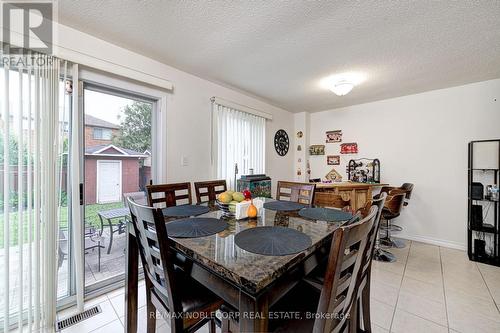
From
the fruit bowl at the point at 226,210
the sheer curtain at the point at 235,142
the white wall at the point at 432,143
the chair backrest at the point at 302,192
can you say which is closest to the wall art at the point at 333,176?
the white wall at the point at 432,143

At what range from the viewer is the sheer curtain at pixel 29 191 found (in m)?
1.47

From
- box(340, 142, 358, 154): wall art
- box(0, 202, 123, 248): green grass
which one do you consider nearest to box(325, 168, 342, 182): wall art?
box(340, 142, 358, 154): wall art

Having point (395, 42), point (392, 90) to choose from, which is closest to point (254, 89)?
point (395, 42)

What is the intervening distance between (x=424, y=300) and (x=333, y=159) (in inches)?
108

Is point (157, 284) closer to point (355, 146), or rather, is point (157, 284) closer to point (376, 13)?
point (376, 13)

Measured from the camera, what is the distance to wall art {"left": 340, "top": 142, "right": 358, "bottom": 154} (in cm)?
397

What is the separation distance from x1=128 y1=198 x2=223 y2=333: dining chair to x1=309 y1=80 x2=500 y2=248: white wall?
12.2 feet

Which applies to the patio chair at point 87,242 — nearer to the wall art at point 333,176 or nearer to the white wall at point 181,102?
the white wall at point 181,102

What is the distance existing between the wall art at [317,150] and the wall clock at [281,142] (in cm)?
56

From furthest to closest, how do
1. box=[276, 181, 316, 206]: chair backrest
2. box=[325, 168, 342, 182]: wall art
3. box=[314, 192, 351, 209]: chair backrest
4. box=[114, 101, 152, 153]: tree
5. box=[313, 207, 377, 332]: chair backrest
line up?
box=[325, 168, 342, 182]: wall art
box=[314, 192, 351, 209]: chair backrest
box=[114, 101, 152, 153]: tree
box=[276, 181, 316, 206]: chair backrest
box=[313, 207, 377, 332]: chair backrest

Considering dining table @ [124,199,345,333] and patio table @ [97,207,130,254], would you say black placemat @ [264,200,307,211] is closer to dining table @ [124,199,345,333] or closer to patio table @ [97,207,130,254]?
dining table @ [124,199,345,333]

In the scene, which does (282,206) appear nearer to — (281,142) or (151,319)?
(151,319)

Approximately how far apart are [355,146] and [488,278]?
7.99 ft

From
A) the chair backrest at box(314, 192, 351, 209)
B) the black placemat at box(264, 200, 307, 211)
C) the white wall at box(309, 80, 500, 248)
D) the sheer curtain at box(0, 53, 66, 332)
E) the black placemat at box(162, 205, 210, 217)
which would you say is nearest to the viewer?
the sheer curtain at box(0, 53, 66, 332)
